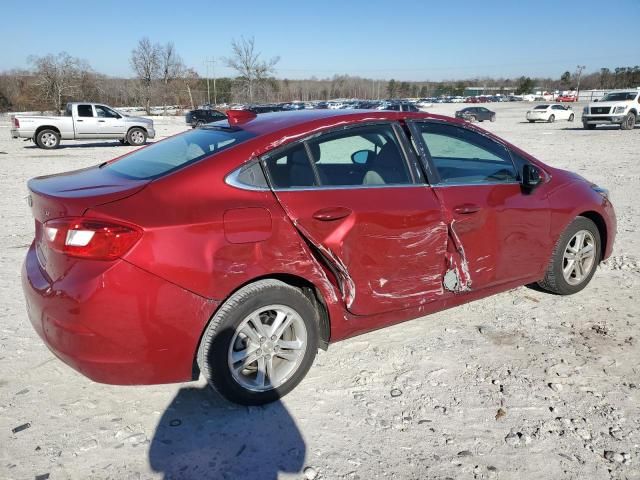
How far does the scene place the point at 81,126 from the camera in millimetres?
18703

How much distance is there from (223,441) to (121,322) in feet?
2.63

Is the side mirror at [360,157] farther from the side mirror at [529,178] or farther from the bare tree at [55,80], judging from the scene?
the bare tree at [55,80]

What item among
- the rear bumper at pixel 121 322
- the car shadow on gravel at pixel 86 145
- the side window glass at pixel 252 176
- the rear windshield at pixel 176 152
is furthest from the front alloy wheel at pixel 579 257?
the car shadow on gravel at pixel 86 145

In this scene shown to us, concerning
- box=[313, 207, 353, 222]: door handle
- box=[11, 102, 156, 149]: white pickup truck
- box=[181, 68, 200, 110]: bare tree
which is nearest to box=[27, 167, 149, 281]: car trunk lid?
box=[313, 207, 353, 222]: door handle

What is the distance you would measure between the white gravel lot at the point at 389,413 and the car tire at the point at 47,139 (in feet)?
54.8

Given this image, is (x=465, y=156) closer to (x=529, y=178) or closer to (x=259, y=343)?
(x=529, y=178)

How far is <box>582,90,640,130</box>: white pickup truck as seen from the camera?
83.6 feet

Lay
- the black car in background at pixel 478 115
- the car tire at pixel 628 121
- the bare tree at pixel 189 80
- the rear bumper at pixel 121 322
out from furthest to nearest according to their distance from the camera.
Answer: the bare tree at pixel 189 80 → the black car in background at pixel 478 115 → the car tire at pixel 628 121 → the rear bumper at pixel 121 322

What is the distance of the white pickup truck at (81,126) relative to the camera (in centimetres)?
1808

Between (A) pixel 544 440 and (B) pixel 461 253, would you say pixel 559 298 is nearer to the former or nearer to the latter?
(B) pixel 461 253

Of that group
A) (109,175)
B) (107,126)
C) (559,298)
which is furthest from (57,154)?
(559,298)

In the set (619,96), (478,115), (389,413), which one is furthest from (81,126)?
(478,115)

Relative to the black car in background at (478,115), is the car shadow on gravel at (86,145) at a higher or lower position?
lower

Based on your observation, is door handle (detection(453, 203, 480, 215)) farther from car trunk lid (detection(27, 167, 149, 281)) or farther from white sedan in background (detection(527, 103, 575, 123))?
white sedan in background (detection(527, 103, 575, 123))
